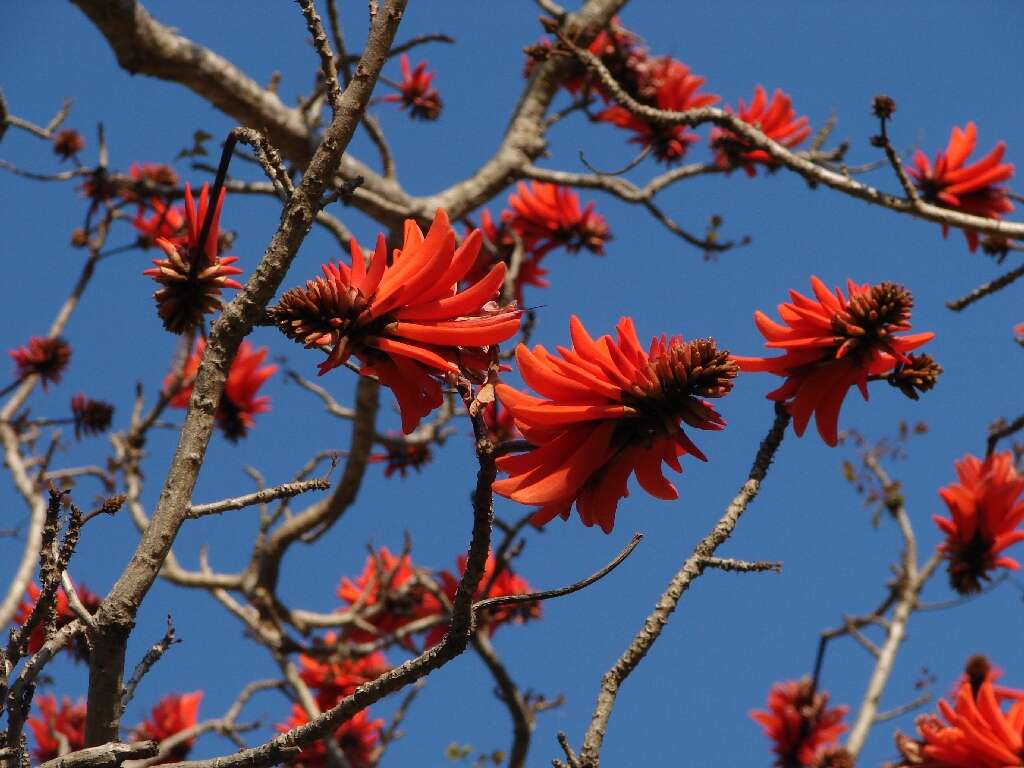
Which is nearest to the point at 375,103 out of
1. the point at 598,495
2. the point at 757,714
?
the point at 757,714

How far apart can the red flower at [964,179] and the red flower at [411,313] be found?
2.22 metres

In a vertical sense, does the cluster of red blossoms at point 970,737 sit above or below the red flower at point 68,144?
below

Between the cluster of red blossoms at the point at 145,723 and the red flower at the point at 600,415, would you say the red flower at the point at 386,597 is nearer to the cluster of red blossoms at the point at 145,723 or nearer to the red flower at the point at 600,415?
the cluster of red blossoms at the point at 145,723

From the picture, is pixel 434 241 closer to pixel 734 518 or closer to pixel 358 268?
pixel 358 268

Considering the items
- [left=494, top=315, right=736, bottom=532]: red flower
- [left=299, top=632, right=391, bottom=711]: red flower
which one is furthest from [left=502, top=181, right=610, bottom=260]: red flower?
[left=494, top=315, right=736, bottom=532]: red flower

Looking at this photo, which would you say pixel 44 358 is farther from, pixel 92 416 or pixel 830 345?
pixel 830 345

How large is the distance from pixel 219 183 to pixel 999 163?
2433 mm

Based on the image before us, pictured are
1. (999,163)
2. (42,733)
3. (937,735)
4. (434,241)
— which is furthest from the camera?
(42,733)

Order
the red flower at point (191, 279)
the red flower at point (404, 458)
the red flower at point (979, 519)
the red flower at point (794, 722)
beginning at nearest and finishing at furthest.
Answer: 1. the red flower at point (191, 279)
2. the red flower at point (979, 519)
3. the red flower at point (794, 722)
4. the red flower at point (404, 458)

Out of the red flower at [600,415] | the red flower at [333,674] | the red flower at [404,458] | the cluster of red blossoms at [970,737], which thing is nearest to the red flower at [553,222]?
the red flower at [404,458]

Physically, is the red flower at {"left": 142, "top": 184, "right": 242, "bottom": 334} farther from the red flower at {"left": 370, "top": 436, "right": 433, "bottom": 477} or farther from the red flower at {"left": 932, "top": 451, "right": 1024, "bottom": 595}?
the red flower at {"left": 370, "top": 436, "right": 433, "bottom": 477}

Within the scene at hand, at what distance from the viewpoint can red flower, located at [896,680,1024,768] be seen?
6.60ft

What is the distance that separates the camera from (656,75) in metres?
4.35

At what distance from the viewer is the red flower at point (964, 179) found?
3.20 metres
